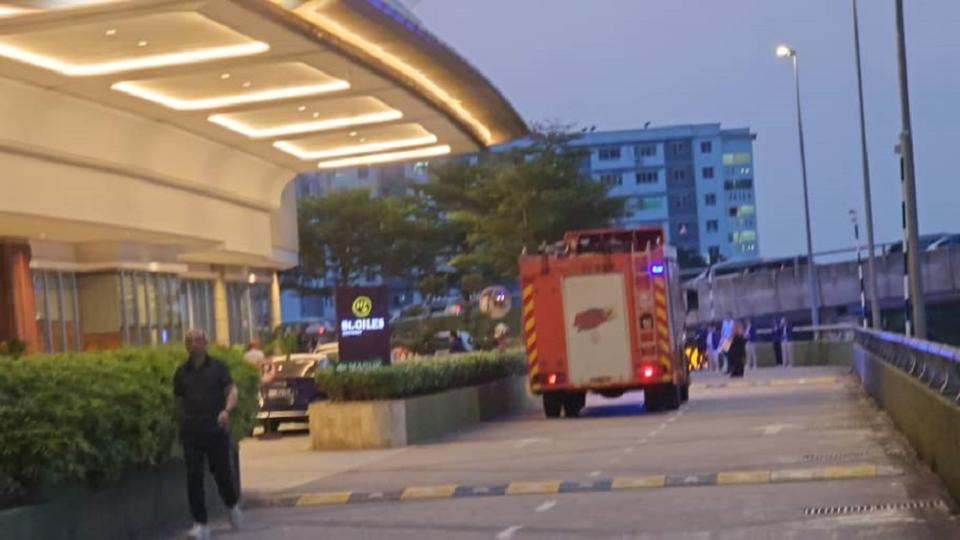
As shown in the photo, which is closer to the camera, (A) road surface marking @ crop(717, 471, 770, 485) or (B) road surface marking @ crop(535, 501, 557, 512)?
(B) road surface marking @ crop(535, 501, 557, 512)

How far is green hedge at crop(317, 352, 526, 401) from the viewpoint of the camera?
25.4 m

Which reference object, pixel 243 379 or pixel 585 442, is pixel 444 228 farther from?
pixel 243 379

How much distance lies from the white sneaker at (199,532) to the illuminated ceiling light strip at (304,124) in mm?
22005

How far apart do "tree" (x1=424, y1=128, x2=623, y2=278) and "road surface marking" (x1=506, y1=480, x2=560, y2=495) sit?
42.7m

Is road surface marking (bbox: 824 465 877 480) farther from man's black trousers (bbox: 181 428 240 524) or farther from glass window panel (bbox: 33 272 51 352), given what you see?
glass window panel (bbox: 33 272 51 352)

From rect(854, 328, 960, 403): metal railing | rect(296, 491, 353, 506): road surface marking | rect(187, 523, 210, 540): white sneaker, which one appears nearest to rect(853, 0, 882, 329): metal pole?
rect(854, 328, 960, 403): metal railing

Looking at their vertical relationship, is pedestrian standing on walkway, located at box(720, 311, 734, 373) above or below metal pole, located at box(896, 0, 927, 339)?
below

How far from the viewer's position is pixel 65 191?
1251 inches

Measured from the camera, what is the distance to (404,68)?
31.7m

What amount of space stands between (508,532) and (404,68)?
18.5 m

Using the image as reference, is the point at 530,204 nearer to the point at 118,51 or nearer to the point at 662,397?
the point at 662,397

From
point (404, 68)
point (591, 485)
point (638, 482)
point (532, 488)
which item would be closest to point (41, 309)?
point (404, 68)

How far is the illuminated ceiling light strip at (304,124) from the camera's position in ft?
121

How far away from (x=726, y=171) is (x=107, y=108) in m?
108
